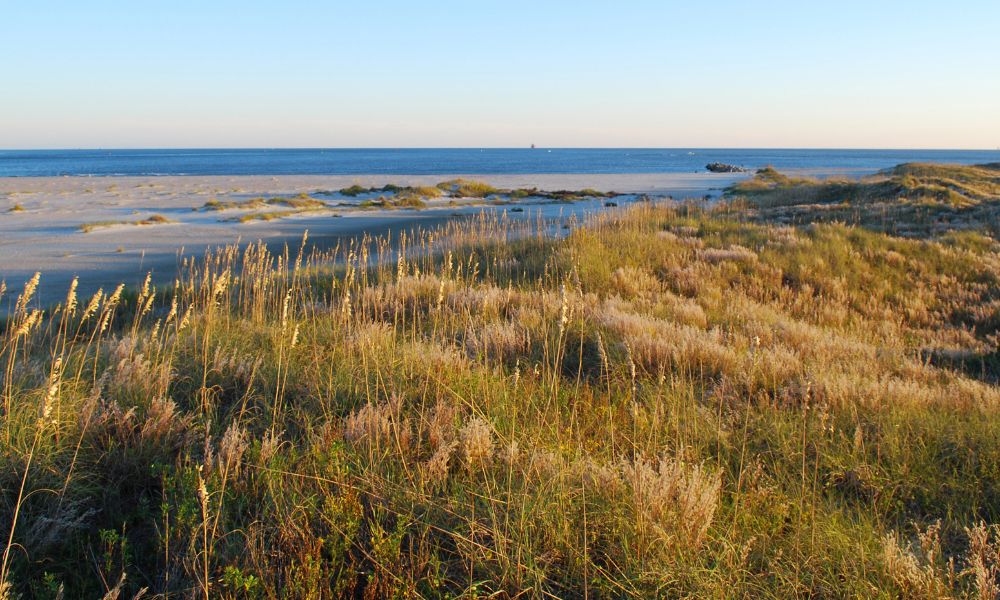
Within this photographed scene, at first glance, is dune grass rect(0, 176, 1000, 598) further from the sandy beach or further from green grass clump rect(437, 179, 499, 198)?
green grass clump rect(437, 179, 499, 198)

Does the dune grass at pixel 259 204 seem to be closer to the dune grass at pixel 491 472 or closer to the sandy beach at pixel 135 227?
the sandy beach at pixel 135 227

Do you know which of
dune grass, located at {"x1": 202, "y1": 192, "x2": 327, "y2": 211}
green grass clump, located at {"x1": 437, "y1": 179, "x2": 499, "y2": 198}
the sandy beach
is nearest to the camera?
the sandy beach

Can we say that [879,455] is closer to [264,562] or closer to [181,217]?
[264,562]

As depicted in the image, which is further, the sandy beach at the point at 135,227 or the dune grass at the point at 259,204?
the dune grass at the point at 259,204

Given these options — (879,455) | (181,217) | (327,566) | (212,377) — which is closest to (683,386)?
(879,455)

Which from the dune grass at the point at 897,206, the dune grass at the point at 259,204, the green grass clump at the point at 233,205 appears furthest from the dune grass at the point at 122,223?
the dune grass at the point at 897,206

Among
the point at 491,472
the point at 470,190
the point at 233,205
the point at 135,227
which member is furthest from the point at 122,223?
the point at 491,472

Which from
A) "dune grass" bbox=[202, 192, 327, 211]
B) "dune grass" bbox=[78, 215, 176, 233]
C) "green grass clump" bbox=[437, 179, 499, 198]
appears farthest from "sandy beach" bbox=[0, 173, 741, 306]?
"green grass clump" bbox=[437, 179, 499, 198]

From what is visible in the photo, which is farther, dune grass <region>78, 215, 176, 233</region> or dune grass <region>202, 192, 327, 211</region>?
dune grass <region>202, 192, 327, 211</region>

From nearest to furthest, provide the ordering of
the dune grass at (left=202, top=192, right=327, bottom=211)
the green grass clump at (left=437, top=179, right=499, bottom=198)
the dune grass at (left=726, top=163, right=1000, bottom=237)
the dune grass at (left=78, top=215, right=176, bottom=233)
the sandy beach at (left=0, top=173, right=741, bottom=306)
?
the sandy beach at (left=0, top=173, right=741, bottom=306), the dune grass at (left=726, top=163, right=1000, bottom=237), the dune grass at (left=78, top=215, right=176, bottom=233), the dune grass at (left=202, top=192, right=327, bottom=211), the green grass clump at (left=437, top=179, right=499, bottom=198)

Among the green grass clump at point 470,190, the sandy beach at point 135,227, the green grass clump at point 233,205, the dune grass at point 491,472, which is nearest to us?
the dune grass at point 491,472

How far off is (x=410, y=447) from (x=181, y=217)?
24432 millimetres

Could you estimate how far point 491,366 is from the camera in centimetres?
520

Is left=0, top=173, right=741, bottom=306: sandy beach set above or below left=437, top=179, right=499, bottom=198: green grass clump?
below
